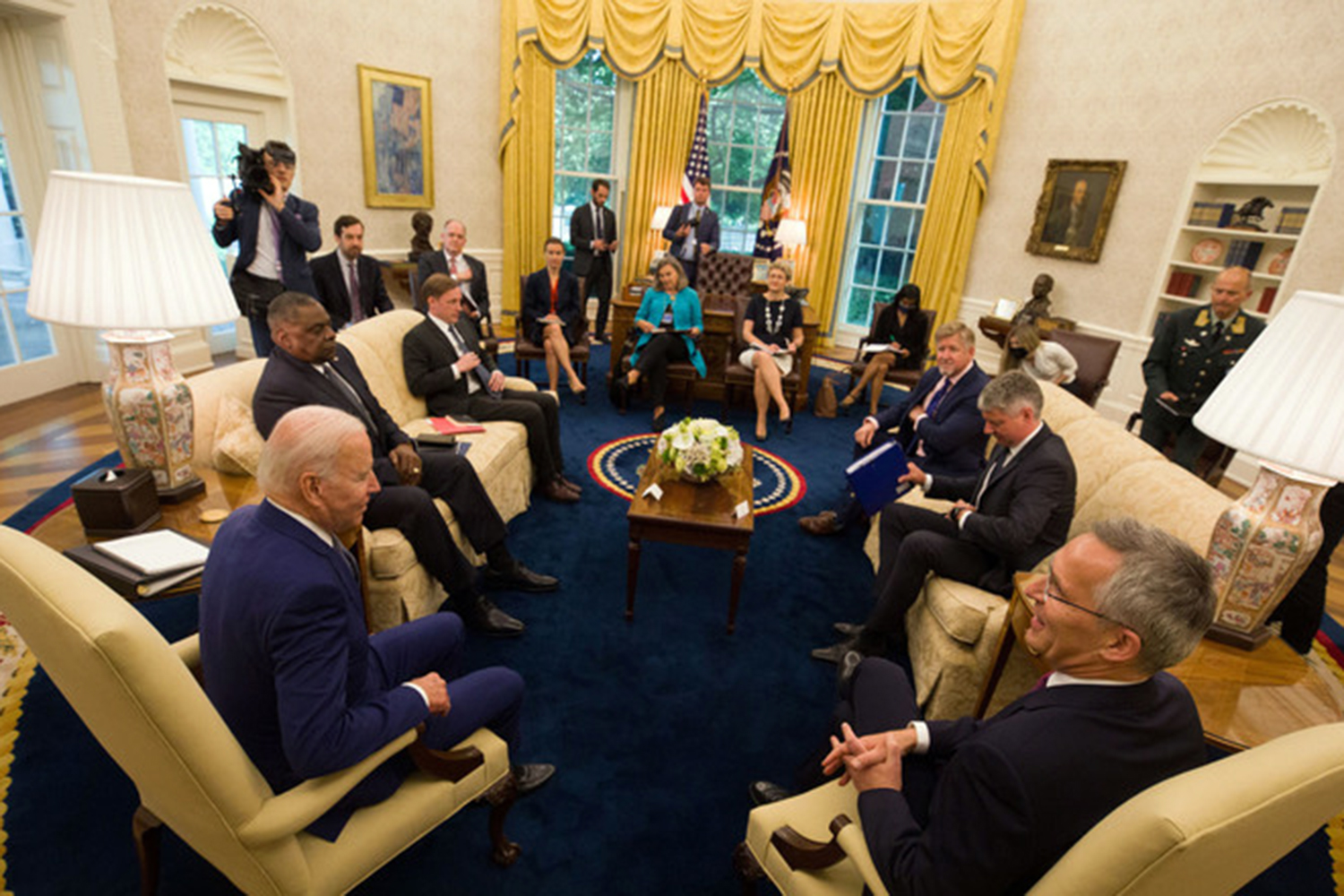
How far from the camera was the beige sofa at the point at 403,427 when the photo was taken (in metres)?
2.49

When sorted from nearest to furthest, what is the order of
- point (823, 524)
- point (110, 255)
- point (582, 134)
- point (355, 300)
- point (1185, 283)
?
point (110, 255) → point (823, 524) → point (355, 300) → point (1185, 283) → point (582, 134)

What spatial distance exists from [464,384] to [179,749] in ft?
9.31

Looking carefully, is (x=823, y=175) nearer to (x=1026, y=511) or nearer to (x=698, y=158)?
(x=698, y=158)

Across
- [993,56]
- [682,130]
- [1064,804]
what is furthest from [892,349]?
[1064,804]

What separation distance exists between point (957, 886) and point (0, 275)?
20.1 ft

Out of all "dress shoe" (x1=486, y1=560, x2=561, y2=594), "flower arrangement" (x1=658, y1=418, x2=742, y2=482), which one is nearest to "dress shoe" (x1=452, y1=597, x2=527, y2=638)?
"dress shoe" (x1=486, y1=560, x2=561, y2=594)

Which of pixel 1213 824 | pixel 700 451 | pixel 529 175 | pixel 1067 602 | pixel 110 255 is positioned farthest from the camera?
pixel 529 175

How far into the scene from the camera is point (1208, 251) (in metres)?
5.72

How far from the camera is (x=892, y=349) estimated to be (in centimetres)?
568

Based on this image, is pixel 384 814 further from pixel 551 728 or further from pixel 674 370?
pixel 674 370

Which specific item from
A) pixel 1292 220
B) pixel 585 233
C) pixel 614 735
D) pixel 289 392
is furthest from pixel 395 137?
pixel 1292 220

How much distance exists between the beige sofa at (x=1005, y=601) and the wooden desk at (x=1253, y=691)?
339 millimetres

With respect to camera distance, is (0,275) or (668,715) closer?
(668,715)

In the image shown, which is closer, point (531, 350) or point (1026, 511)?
point (1026, 511)
